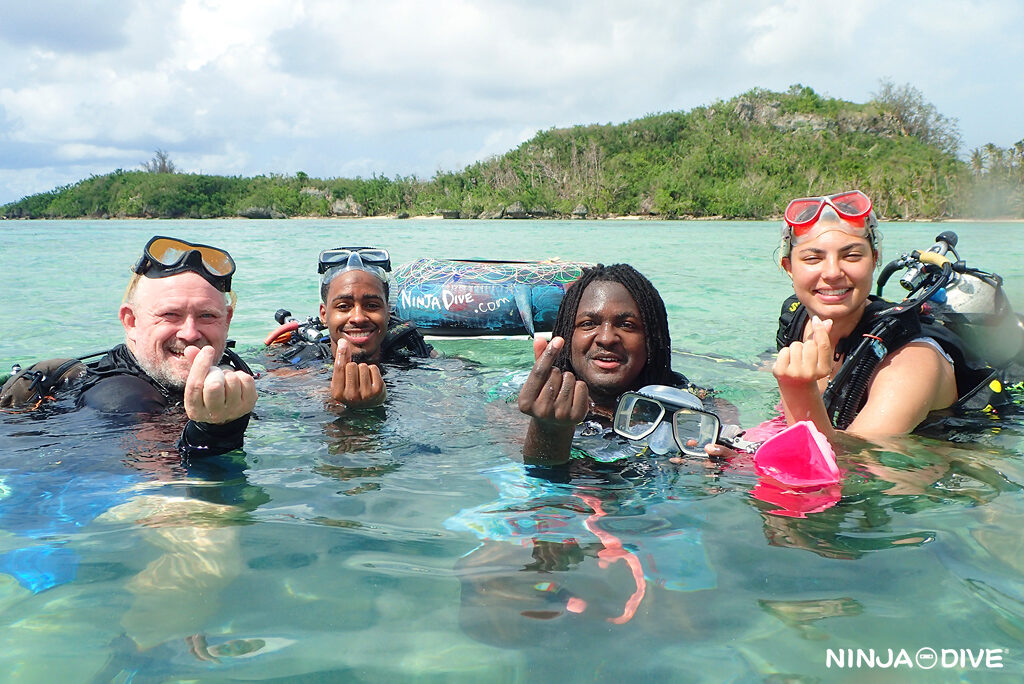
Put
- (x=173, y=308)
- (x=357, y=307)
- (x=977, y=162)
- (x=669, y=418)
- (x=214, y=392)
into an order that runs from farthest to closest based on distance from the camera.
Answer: (x=977, y=162) → (x=357, y=307) → (x=173, y=308) → (x=669, y=418) → (x=214, y=392)

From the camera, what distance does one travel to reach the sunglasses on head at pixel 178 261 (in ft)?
10.8

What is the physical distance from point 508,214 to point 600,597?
59.3 m

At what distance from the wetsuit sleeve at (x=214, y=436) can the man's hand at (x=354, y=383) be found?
0.96 meters

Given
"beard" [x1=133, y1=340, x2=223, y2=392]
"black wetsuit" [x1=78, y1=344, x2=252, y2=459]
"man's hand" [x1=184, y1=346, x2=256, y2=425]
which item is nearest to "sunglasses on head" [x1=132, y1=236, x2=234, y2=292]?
"beard" [x1=133, y1=340, x2=223, y2=392]

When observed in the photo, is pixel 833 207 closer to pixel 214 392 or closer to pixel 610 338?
pixel 610 338

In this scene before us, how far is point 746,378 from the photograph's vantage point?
5.68 metres

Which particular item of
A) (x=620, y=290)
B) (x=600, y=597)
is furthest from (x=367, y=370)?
(x=600, y=597)

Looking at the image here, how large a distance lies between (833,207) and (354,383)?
2.34 m

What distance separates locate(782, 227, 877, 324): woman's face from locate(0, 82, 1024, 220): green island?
152 ft

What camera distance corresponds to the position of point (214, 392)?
95.8 inches

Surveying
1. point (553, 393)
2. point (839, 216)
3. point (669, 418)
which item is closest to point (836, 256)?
point (839, 216)

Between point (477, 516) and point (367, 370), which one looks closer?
point (477, 516)

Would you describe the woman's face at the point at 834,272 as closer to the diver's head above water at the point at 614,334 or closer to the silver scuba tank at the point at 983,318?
the diver's head above water at the point at 614,334

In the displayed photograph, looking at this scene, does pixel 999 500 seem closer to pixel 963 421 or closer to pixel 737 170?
pixel 963 421
